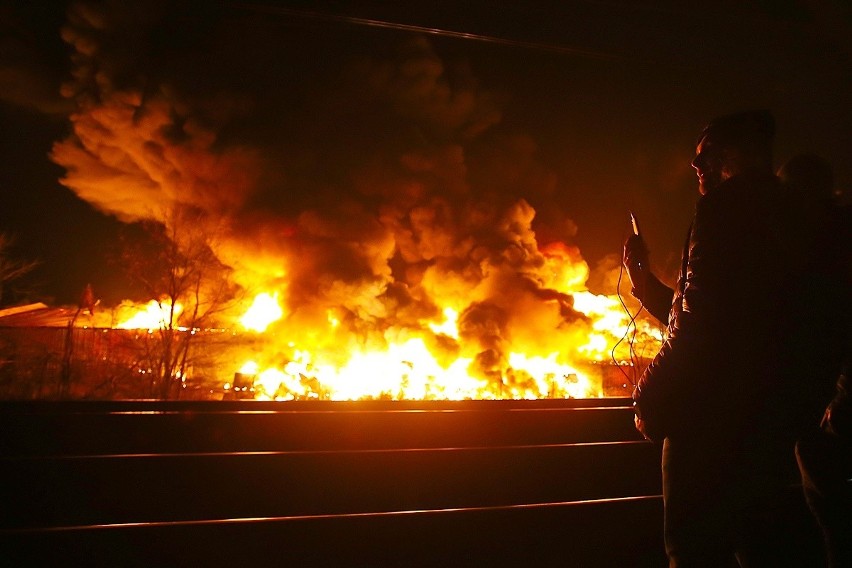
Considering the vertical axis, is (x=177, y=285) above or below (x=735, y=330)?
above

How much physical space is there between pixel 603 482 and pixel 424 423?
2.38m

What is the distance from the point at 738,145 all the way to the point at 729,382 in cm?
96

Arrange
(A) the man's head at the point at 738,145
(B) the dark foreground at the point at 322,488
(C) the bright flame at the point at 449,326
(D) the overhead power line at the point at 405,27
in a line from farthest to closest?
A: 1. (C) the bright flame at the point at 449,326
2. (D) the overhead power line at the point at 405,27
3. (B) the dark foreground at the point at 322,488
4. (A) the man's head at the point at 738,145

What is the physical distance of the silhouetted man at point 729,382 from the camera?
6.42ft

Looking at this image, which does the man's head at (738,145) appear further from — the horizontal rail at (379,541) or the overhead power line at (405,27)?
the overhead power line at (405,27)

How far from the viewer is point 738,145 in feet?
7.21

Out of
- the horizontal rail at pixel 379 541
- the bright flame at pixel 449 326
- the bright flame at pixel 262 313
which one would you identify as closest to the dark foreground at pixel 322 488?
the horizontal rail at pixel 379 541

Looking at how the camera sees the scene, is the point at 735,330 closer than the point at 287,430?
Yes

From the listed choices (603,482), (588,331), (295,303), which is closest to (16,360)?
(295,303)

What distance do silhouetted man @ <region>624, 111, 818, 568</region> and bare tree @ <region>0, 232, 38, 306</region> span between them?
17.6 metres

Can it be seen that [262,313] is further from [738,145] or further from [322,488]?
[738,145]

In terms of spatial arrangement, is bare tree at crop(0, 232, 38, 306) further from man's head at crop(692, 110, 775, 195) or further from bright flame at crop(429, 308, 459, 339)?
man's head at crop(692, 110, 775, 195)

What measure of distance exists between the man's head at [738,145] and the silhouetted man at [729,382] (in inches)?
5.2

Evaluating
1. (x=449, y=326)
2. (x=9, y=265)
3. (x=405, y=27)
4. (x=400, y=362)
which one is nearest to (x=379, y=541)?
(x=405, y=27)
